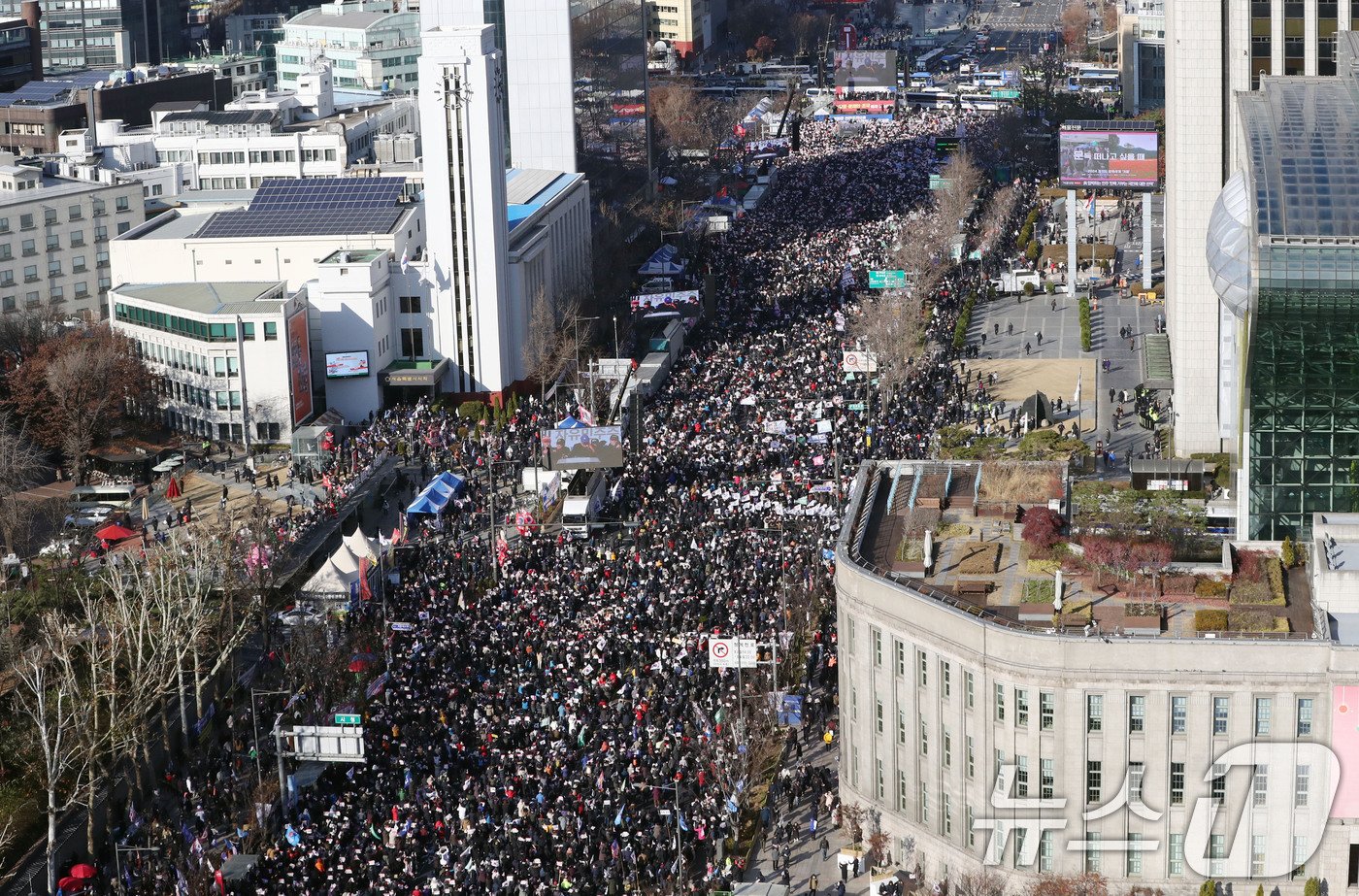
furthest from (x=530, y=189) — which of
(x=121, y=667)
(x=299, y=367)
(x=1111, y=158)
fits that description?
(x=121, y=667)

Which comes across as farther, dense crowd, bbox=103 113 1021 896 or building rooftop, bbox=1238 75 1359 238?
building rooftop, bbox=1238 75 1359 238

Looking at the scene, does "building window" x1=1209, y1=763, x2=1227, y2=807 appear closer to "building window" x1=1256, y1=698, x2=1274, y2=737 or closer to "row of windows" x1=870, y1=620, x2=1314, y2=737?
"row of windows" x1=870, y1=620, x2=1314, y2=737

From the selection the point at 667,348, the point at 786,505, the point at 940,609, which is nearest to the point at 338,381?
the point at 667,348

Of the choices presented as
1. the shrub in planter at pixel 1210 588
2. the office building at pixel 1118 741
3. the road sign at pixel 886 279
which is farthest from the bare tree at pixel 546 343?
the shrub in planter at pixel 1210 588

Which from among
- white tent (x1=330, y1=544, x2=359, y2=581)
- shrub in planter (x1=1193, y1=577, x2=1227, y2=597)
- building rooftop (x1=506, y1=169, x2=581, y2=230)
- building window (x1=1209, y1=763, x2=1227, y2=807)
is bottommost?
building window (x1=1209, y1=763, x2=1227, y2=807)

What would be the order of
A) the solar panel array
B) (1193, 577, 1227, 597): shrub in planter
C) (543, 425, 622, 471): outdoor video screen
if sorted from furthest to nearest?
the solar panel array → (543, 425, 622, 471): outdoor video screen → (1193, 577, 1227, 597): shrub in planter

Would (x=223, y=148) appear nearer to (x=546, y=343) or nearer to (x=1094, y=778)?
(x=546, y=343)

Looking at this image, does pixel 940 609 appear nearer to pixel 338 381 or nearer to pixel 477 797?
pixel 477 797

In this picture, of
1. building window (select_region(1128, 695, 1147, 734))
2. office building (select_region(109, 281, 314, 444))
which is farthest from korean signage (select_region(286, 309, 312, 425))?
building window (select_region(1128, 695, 1147, 734))
